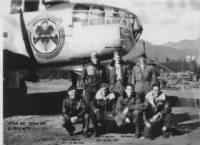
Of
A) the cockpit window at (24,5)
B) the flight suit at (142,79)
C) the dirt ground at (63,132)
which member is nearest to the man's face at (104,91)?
the flight suit at (142,79)

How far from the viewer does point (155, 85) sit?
2.51 metres

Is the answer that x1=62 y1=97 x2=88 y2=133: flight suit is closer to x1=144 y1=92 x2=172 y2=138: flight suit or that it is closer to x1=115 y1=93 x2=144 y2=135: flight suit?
x1=115 y1=93 x2=144 y2=135: flight suit

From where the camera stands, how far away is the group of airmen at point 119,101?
8.16 feet

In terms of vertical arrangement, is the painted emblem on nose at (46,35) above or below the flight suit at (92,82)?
above

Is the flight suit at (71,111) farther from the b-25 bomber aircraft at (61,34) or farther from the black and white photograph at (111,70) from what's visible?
the b-25 bomber aircraft at (61,34)

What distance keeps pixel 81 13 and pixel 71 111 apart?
0.79m

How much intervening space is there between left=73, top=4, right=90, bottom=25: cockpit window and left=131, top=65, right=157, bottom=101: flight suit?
0.56 meters

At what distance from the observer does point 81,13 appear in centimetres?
257

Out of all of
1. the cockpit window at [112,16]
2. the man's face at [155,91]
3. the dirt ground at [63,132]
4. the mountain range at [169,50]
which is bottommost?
the dirt ground at [63,132]

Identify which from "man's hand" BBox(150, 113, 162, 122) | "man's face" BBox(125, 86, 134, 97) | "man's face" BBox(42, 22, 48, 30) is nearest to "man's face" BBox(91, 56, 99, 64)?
"man's face" BBox(125, 86, 134, 97)

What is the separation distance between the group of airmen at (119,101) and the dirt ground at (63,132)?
52 millimetres

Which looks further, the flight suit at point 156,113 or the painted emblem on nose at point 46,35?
the painted emblem on nose at point 46,35

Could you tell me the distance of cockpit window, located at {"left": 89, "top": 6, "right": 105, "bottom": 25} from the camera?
2535 millimetres

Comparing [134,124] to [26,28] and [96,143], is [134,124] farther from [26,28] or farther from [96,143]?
[26,28]
